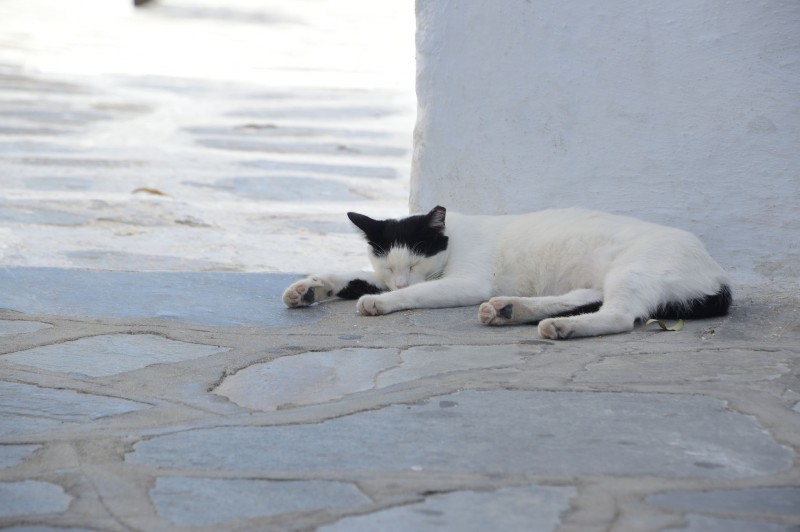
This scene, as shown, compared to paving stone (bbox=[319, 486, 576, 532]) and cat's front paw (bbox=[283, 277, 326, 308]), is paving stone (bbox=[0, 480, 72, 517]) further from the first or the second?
cat's front paw (bbox=[283, 277, 326, 308])

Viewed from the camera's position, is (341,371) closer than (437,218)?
Yes

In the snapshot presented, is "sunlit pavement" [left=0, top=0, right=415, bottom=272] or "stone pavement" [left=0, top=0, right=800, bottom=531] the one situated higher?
"sunlit pavement" [left=0, top=0, right=415, bottom=272]

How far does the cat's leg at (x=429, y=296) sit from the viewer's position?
11.6 ft

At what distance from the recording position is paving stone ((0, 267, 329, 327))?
3389 mm

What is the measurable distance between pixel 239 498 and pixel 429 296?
1.98 m

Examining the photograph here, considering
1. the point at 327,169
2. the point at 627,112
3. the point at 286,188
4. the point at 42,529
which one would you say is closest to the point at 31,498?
the point at 42,529

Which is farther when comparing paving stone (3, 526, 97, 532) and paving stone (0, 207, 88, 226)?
paving stone (0, 207, 88, 226)

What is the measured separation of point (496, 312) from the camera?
326 centimetres

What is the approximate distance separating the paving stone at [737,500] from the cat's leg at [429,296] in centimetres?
189

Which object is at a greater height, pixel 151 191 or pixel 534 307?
pixel 151 191

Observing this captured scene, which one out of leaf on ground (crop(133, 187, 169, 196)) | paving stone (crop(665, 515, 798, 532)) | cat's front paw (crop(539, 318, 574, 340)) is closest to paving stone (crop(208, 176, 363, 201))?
leaf on ground (crop(133, 187, 169, 196))

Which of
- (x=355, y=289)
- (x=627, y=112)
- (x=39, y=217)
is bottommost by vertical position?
(x=355, y=289)

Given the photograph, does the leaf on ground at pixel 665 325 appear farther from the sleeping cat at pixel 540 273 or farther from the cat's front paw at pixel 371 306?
the cat's front paw at pixel 371 306

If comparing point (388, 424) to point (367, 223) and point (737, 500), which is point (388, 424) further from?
point (367, 223)
